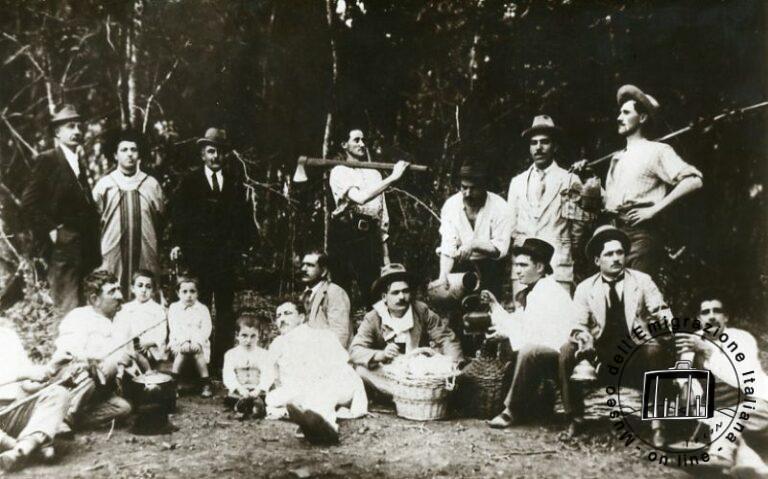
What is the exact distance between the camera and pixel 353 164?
541cm

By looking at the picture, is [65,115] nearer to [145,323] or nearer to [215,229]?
[215,229]

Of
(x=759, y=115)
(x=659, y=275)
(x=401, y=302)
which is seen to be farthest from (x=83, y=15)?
(x=759, y=115)

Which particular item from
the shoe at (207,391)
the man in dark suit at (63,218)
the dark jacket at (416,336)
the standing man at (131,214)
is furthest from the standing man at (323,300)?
the man in dark suit at (63,218)

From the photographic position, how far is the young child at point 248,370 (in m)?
5.24

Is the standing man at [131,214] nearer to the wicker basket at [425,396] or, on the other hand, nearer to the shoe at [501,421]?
the wicker basket at [425,396]

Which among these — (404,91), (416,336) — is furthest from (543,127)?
(416,336)

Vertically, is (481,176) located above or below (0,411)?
above

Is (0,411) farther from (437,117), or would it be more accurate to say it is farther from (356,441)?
(437,117)

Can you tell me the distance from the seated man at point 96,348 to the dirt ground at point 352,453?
0.19 m

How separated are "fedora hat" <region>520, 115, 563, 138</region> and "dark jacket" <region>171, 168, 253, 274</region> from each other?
2.46 metres

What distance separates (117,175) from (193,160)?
2.22ft

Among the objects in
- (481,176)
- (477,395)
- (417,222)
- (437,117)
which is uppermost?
(437,117)

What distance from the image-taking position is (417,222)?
17.7 ft

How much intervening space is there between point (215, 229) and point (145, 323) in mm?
967
